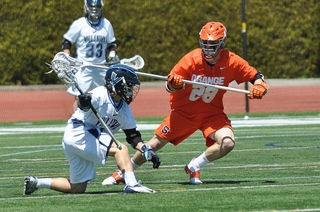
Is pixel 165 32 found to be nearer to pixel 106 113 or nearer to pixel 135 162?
pixel 135 162

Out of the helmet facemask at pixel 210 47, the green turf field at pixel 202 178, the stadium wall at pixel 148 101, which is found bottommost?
the stadium wall at pixel 148 101

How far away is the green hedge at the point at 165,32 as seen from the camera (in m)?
26.8

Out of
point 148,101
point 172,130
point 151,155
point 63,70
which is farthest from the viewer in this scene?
point 148,101

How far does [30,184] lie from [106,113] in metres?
1.00

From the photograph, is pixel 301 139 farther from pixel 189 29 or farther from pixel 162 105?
pixel 189 29

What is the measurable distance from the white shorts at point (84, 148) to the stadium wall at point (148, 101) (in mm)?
13795

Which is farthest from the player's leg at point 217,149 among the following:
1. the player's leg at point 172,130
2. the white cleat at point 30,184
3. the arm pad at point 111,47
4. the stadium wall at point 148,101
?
the stadium wall at point 148,101

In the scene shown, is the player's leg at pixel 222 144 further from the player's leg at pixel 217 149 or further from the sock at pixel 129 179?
the sock at pixel 129 179

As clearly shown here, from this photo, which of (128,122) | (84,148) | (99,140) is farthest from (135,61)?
(84,148)

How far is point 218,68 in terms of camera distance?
6.80m

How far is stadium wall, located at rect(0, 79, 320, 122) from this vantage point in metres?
20.4

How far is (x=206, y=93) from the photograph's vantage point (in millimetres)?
6883

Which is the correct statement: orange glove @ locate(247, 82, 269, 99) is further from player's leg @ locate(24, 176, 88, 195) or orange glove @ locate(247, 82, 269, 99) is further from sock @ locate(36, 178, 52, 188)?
sock @ locate(36, 178, 52, 188)

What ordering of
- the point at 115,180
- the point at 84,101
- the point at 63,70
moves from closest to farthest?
the point at 84,101 → the point at 115,180 → the point at 63,70
